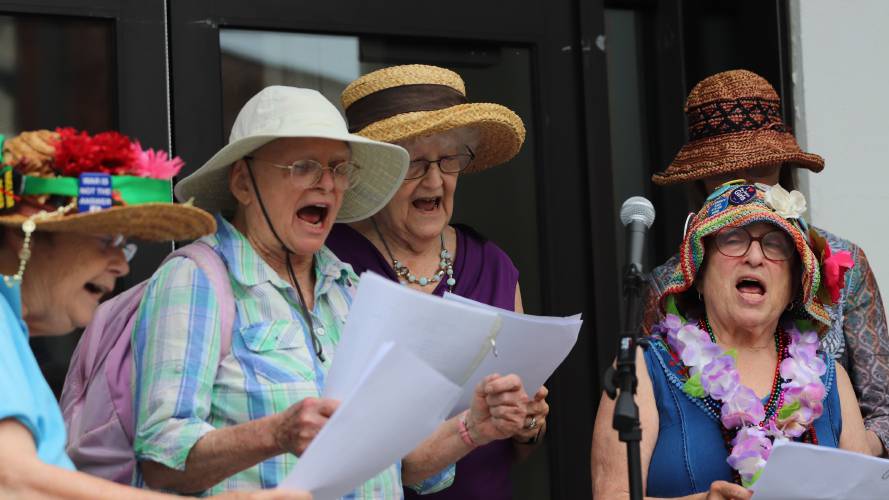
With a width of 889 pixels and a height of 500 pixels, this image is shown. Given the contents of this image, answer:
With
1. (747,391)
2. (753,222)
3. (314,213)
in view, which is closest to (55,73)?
(314,213)

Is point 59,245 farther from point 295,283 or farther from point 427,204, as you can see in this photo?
point 427,204

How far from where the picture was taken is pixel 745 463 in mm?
3146

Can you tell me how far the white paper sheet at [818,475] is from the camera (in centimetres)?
273

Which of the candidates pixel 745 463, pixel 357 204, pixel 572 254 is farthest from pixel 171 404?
pixel 572 254

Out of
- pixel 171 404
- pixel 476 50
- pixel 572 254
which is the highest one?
pixel 476 50

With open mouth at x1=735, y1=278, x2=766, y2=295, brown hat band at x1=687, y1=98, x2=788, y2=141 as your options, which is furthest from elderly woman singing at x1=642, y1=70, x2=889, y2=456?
open mouth at x1=735, y1=278, x2=766, y2=295

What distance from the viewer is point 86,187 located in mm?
2299

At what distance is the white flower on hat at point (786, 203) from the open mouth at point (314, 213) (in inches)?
45.5

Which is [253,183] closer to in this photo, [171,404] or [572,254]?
[171,404]

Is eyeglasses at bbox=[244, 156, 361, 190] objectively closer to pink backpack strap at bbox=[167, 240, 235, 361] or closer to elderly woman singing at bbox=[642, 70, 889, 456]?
pink backpack strap at bbox=[167, 240, 235, 361]

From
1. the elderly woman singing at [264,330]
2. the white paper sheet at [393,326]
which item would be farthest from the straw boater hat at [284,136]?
the white paper sheet at [393,326]

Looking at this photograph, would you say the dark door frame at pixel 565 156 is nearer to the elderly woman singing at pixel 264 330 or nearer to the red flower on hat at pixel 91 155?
the elderly woman singing at pixel 264 330

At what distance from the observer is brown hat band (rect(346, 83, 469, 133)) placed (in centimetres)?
359

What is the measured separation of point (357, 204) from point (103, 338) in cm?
78
